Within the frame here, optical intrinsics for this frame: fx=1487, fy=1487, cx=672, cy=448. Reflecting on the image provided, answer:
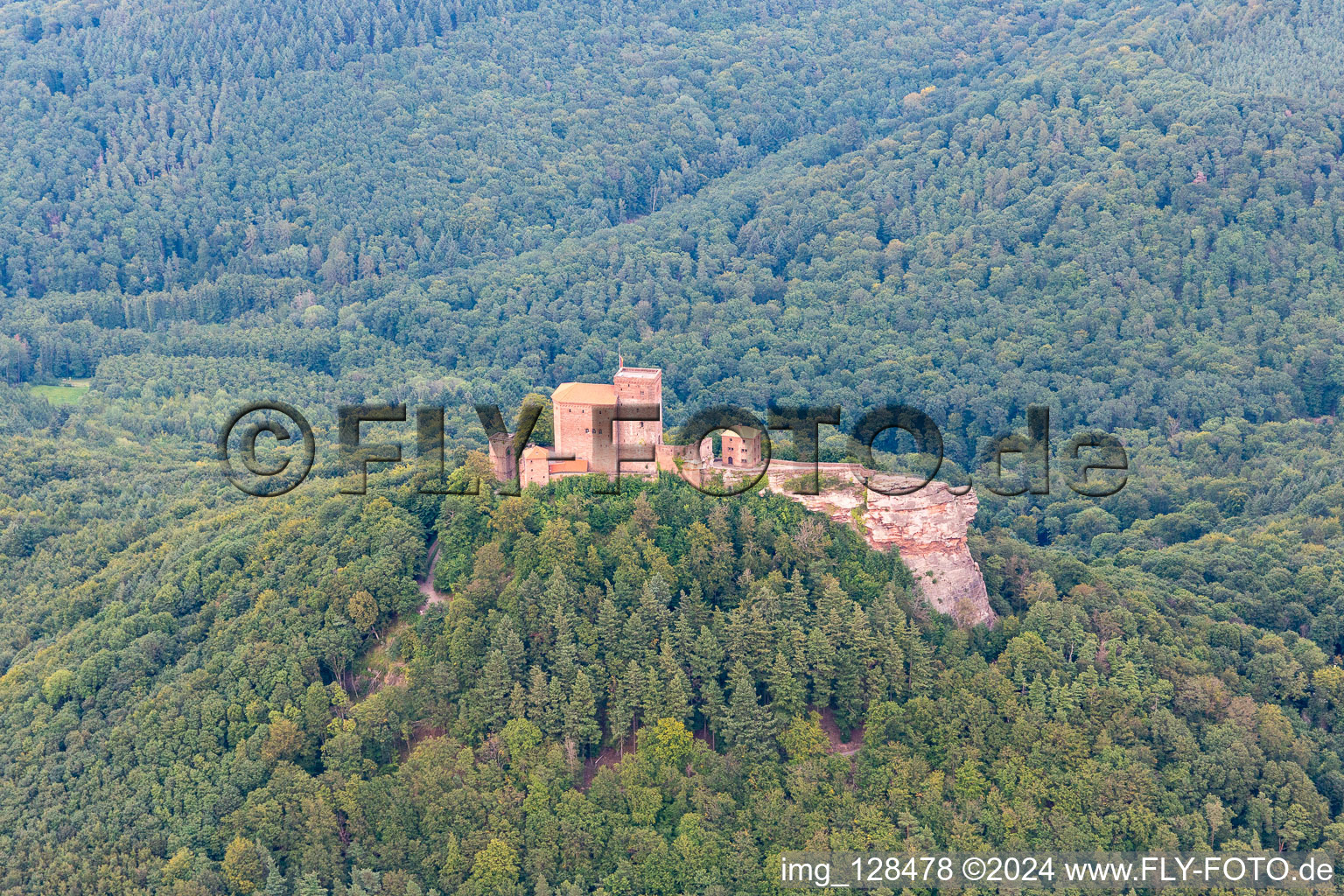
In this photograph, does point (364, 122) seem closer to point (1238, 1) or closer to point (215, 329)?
point (215, 329)

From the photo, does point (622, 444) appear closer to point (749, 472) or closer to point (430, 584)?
point (749, 472)

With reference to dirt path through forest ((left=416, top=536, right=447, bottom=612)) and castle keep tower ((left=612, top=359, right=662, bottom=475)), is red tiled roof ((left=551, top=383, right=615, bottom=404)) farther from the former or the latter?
dirt path through forest ((left=416, top=536, right=447, bottom=612))

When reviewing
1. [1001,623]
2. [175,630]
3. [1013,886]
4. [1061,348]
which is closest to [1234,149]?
[1061,348]

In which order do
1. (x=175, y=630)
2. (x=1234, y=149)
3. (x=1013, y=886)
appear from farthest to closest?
1. (x=1234, y=149)
2. (x=175, y=630)
3. (x=1013, y=886)

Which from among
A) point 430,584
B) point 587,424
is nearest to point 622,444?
point 587,424

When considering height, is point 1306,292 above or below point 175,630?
above

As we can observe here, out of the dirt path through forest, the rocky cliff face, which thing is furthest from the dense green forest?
the rocky cliff face
